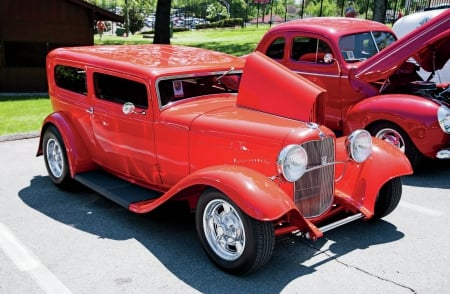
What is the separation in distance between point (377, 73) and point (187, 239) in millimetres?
3833

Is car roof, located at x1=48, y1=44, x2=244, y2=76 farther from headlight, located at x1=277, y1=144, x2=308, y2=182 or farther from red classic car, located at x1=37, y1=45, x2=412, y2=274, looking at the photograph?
headlight, located at x1=277, y1=144, x2=308, y2=182

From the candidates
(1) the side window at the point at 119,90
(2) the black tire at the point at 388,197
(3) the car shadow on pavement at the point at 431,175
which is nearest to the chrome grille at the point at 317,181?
(2) the black tire at the point at 388,197

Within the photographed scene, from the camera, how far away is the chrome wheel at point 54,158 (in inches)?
225

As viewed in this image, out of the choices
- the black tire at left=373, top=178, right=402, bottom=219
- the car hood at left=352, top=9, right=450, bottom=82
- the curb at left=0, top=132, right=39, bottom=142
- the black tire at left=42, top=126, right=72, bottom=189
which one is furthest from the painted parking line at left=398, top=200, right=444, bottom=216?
the curb at left=0, top=132, right=39, bottom=142

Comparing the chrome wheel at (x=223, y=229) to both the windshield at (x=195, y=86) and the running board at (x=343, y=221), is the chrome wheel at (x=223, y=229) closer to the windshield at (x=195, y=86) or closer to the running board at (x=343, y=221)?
the running board at (x=343, y=221)

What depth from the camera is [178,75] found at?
4578 mm

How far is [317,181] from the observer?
3998mm

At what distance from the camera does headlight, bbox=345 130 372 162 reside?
13.9 feet

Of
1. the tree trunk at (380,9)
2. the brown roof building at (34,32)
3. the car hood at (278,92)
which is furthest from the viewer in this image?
the tree trunk at (380,9)

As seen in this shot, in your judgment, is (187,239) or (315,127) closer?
(315,127)

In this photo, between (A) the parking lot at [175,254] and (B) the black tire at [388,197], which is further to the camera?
(B) the black tire at [388,197]

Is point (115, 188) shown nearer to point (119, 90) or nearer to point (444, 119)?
point (119, 90)

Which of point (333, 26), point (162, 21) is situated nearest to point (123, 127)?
point (333, 26)

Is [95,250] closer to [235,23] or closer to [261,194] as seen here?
[261,194]
